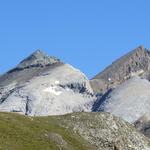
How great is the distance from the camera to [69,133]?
118 meters

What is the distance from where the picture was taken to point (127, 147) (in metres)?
124

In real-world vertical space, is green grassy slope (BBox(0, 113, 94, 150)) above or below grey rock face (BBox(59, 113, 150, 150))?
below

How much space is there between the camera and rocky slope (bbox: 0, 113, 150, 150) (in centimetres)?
9988

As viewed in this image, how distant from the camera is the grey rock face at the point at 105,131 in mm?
122562

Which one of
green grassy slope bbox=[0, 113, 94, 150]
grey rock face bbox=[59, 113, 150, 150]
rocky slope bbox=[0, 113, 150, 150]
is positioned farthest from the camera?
grey rock face bbox=[59, 113, 150, 150]

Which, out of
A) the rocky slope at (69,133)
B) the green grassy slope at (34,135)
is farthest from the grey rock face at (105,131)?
the green grassy slope at (34,135)

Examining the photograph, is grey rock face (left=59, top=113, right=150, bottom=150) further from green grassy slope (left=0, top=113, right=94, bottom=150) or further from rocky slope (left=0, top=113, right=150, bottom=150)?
green grassy slope (left=0, top=113, right=94, bottom=150)

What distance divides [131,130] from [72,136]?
1860 centimetres

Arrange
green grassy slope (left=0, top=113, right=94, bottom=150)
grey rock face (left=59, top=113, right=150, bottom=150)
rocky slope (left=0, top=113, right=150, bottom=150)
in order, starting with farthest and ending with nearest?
grey rock face (left=59, top=113, right=150, bottom=150) → rocky slope (left=0, top=113, right=150, bottom=150) → green grassy slope (left=0, top=113, right=94, bottom=150)

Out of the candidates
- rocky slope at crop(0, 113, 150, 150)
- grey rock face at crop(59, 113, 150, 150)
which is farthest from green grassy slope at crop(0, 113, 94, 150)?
grey rock face at crop(59, 113, 150, 150)

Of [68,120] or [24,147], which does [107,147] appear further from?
[24,147]

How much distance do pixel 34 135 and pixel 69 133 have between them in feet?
48.4

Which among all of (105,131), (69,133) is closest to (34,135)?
(69,133)

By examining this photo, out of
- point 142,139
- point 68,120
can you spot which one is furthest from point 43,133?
point 142,139
